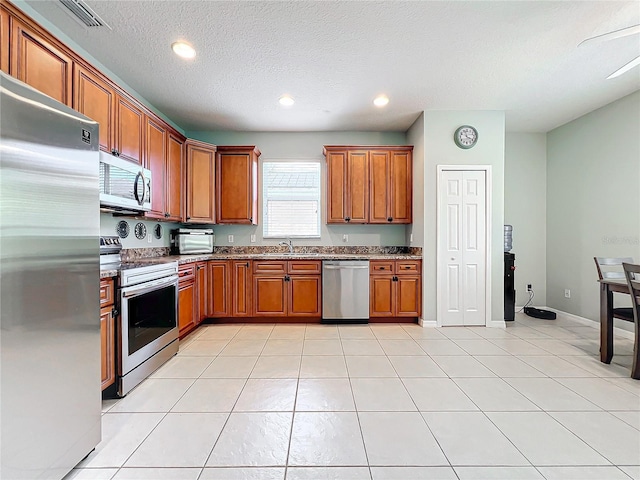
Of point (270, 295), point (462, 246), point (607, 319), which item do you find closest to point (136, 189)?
point (270, 295)

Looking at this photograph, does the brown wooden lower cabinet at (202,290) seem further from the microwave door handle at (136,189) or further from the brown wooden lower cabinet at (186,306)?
the microwave door handle at (136,189)

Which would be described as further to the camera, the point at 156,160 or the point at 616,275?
the point at 156,160

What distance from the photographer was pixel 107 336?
193 centimetres

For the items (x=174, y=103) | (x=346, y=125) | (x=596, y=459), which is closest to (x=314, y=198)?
(x=346, y=125)

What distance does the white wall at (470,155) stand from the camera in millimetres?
3656

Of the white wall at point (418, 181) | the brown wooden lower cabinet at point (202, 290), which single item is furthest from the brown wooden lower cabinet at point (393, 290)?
the brown wooden lower cabinet at point (202, 290)

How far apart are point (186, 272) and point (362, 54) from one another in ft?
9.46

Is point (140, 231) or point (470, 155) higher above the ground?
point (470, 155)

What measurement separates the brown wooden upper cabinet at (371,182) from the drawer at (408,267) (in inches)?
25.8

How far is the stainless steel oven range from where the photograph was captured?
6.68ft

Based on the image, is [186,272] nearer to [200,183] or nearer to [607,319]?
[200,183]

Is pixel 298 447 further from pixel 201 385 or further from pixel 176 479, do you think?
pixel 201 385

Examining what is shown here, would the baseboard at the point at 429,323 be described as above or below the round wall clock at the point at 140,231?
below

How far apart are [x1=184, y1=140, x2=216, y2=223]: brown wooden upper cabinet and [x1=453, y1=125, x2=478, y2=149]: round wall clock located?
130 inches
